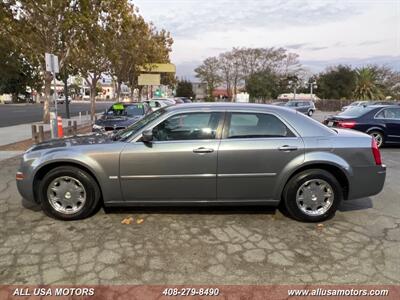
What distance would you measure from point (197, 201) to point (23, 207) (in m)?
2.66

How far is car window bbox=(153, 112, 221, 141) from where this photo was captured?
14.4 feet

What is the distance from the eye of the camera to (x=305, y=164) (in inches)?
171

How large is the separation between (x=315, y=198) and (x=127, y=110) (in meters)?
8.65

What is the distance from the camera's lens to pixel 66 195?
4426mm

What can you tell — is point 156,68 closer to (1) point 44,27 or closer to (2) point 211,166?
(1) point 44,27

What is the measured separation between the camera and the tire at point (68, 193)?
14.3 ft

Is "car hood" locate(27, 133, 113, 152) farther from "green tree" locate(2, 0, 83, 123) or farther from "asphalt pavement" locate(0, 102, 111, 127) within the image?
"asphalt pavement" locate(0, 102, 111, 127)

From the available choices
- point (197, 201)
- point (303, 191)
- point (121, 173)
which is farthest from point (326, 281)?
point (121, 173)

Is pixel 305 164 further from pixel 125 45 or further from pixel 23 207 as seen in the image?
pixel 125 45

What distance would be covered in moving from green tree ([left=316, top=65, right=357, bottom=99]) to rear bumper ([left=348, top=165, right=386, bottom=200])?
58.1 metres

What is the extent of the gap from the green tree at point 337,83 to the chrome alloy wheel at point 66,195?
2357 inches

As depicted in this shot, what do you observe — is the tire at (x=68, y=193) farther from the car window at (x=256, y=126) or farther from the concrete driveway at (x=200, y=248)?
the car window at (x=256, y=126)

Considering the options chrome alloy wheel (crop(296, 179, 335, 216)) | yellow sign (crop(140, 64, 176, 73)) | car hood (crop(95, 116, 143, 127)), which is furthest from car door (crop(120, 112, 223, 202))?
yellow sign (crop(140, 64, 176, 73))

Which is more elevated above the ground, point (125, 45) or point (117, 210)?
point (125, 45)
